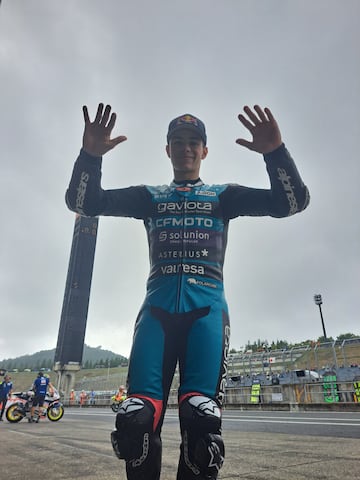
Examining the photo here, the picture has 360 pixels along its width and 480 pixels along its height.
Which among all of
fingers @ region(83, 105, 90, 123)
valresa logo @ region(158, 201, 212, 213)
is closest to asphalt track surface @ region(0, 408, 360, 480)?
valresa logo @ region(158, 201, 212, 213)

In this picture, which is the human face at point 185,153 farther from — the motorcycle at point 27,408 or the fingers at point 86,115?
the motorcycle at point 27,408

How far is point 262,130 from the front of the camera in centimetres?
219

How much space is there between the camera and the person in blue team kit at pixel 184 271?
62.9 inches

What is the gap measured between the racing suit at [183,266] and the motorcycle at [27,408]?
10813mm

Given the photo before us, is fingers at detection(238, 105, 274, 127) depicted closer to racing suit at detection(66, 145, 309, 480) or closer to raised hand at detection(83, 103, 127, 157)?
racing suit at detection(66, 145, 309, 480)

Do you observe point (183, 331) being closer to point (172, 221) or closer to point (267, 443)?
point (172, 221)

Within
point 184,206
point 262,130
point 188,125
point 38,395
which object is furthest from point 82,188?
point 38,395

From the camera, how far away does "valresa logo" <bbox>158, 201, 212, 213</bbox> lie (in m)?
2.17

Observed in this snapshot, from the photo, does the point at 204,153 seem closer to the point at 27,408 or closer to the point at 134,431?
the point at 134,431

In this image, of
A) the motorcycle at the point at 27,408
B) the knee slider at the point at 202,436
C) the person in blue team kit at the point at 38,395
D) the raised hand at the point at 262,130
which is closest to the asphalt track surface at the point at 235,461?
the knee slider at the point at 202,436

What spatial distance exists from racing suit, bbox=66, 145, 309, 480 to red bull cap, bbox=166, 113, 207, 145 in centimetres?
32

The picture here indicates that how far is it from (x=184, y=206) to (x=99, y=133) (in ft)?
2.32

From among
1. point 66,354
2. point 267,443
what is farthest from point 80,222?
point 267,443

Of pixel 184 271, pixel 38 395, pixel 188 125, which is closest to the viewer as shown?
pixel 184 271
